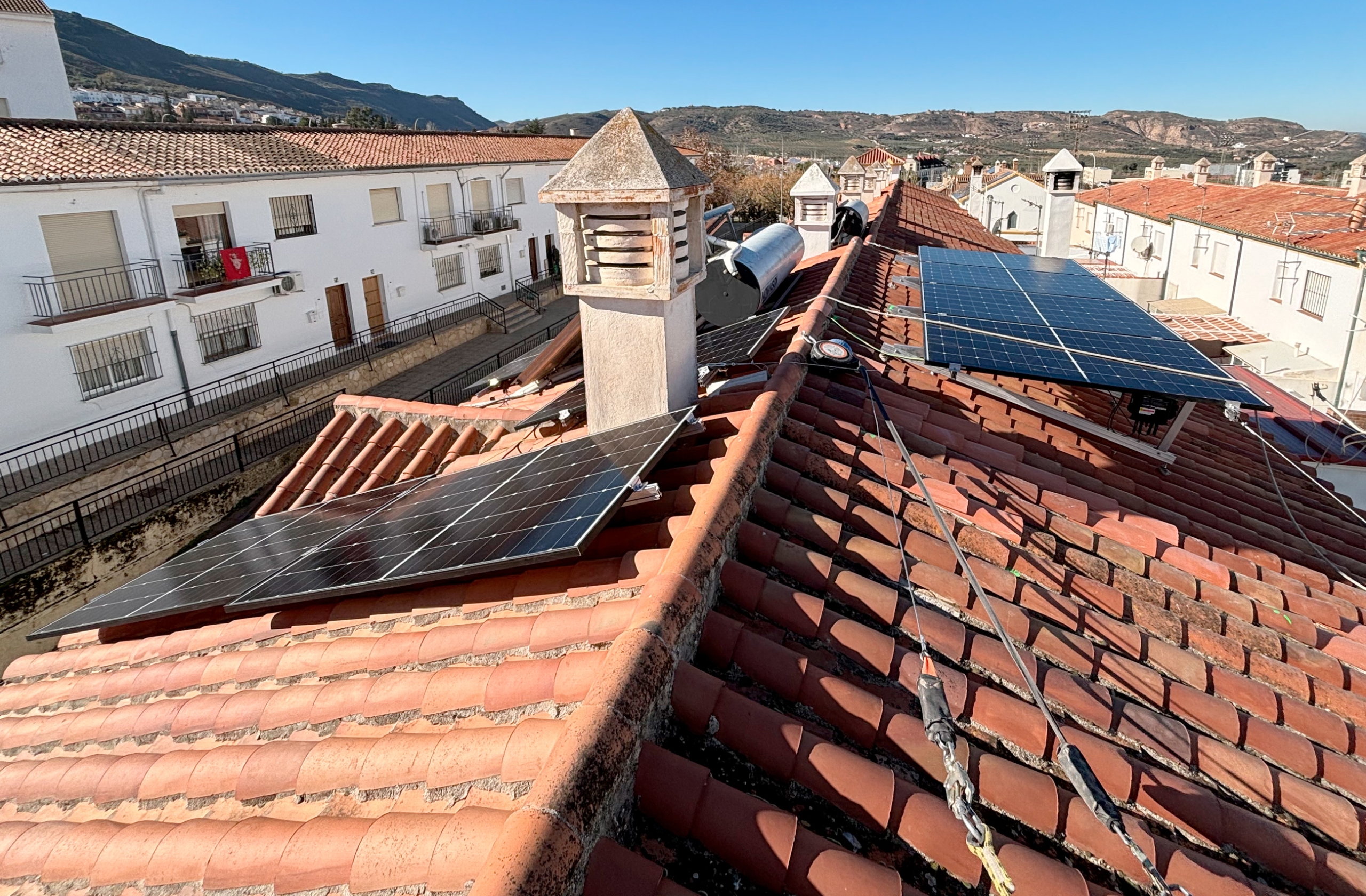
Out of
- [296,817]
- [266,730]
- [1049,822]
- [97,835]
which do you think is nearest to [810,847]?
[1049,822]

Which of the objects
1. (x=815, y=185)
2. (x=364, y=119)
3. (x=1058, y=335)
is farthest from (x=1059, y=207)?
(x=364, y=119)

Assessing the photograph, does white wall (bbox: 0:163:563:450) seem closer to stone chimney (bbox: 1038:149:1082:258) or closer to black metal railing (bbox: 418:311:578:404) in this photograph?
black metal railing (bbox: 418:311:578:404)

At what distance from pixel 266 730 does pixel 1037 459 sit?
6274mm

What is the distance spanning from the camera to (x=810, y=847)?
269 centimetres

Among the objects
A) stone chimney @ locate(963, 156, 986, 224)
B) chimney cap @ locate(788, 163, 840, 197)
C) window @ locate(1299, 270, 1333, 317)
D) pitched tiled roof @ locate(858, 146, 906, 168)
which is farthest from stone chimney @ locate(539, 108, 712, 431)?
pitched tiled roof @ locate(858, 146, 906, 168)

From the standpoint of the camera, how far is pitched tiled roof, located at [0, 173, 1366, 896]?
9.02ft

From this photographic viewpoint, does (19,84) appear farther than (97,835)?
Yes

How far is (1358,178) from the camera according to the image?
31.3 metres

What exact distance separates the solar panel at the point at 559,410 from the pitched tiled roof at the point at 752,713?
1792 mm

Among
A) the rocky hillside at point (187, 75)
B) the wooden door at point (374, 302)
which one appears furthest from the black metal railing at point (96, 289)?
the rocky hillside at point (187, 75)

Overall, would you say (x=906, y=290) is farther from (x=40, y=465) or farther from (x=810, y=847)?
(x=40, y=465)

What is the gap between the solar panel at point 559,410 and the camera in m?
7.36

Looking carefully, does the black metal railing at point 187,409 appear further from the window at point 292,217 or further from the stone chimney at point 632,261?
the stone chimney at point 632,261

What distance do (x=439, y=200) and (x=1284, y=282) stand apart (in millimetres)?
33656
